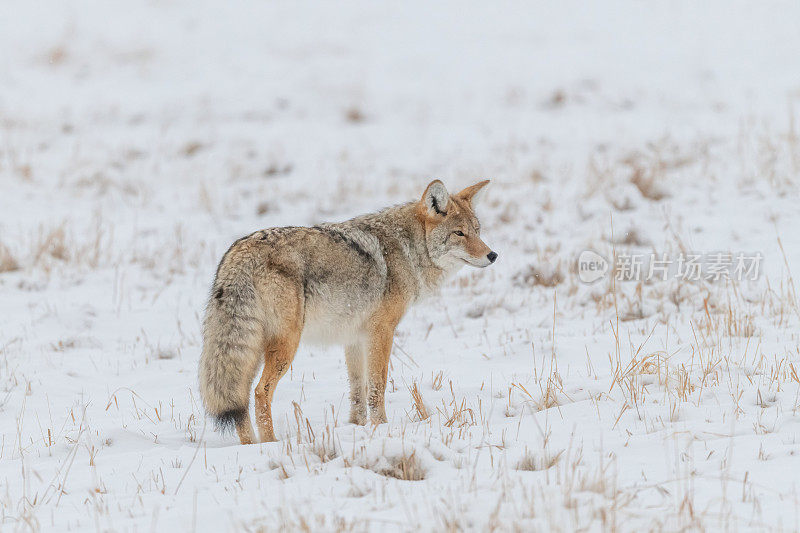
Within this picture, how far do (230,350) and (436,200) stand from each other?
2.09m

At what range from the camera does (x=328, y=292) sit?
5203 millimetres

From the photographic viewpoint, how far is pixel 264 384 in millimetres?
4859

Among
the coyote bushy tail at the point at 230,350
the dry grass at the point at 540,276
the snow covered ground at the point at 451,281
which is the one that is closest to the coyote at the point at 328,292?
the coyote bushy tail at the point at 230,350

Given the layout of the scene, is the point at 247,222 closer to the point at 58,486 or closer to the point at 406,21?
the point at 58,486

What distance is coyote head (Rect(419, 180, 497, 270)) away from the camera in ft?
19.1

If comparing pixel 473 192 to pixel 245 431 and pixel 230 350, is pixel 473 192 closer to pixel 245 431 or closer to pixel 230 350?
pixel 230 350

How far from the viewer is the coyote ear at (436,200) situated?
5746mm

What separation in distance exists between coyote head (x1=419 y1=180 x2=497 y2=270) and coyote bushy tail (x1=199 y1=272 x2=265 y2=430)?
169cm

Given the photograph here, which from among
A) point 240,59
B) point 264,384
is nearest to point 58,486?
point 264,384

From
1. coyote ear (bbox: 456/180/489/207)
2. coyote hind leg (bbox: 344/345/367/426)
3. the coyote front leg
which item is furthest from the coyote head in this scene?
coyote hind leg (bbox: 344/345/367/426)

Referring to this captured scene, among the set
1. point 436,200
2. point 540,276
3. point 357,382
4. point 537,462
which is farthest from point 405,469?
point 540,276

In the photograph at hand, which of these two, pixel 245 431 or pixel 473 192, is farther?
pixel 473 192

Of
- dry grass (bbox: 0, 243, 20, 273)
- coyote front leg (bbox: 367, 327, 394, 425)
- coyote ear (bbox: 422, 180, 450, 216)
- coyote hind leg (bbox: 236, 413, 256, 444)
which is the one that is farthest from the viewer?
dry grass (bbox: 0, 243, 20, 273)

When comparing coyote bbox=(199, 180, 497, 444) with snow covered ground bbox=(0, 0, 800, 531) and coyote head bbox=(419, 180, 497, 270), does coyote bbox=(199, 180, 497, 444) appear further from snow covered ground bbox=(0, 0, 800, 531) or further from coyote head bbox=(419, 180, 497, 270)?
snow covered ground bbox=(0, 0, 800, 531)
